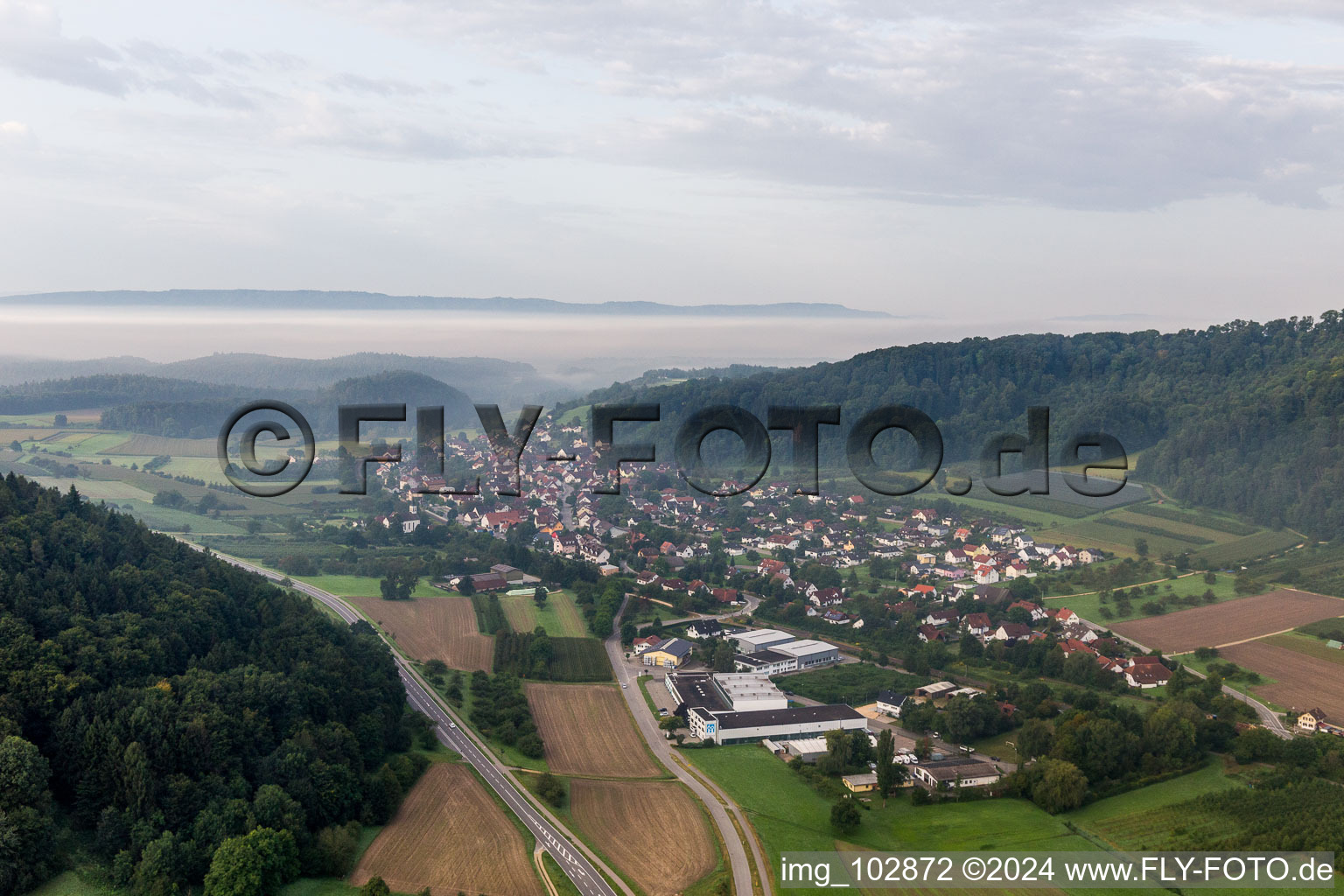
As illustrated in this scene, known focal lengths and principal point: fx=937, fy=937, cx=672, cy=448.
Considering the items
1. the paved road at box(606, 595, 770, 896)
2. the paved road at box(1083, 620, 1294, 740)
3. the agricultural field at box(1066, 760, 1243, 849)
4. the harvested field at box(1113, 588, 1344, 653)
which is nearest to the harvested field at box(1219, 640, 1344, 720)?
the paved road at box(1083, 620, 1294, 740)

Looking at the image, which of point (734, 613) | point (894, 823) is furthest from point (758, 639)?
point (894, 823)

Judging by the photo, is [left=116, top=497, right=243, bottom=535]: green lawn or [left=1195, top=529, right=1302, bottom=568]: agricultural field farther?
[left=116, top=497, right=243, bottom=535]: green lawn

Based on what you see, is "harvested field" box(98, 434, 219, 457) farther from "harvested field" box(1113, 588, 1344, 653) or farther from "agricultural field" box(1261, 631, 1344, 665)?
"agricultural field" box(1261, 631, 1344, 665)

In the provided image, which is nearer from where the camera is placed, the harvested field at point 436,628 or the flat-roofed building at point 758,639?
the harvested field at point 436,628

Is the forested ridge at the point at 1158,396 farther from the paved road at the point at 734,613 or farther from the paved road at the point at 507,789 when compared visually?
the paved road at the point at 507,789

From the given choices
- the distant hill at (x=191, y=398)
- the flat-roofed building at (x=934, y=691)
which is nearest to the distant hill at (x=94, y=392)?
the distant hill at (x=191, y=398)

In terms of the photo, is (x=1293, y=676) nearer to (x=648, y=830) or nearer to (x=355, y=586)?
(x=648, y=830)
